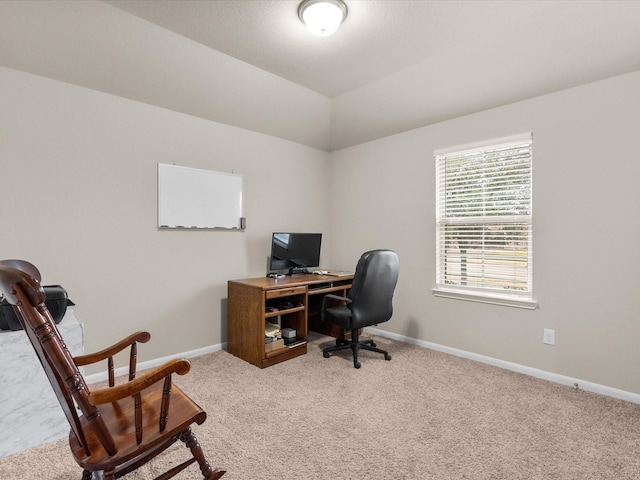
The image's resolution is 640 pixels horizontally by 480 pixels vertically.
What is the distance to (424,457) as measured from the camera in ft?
5.90

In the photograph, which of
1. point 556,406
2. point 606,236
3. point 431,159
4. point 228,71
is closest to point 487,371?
point 556,406

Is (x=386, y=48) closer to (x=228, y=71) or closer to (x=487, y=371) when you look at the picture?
(x=228, y=71)

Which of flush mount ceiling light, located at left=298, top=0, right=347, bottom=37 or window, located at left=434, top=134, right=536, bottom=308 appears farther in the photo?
window, located at left=434, top=134, right=536, bottom=308

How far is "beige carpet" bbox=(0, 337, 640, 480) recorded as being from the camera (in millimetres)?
1712

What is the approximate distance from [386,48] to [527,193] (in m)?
1.70

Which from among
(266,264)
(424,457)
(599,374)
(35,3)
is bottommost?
(424,457)

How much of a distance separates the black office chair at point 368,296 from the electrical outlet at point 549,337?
127 cm

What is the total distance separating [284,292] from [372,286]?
816 mm

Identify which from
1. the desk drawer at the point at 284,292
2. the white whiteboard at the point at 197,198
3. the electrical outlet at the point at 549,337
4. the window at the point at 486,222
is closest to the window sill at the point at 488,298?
the window at the point at 486,222

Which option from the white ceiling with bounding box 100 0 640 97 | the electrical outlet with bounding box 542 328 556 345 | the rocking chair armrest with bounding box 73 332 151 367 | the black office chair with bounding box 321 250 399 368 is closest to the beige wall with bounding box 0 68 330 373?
the white ceiling with bounding box 100 0 640 97

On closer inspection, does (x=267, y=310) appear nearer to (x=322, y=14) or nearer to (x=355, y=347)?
(x=355, y=347)

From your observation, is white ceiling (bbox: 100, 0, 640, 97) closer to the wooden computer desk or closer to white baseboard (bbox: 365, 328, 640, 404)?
the wooden computer desk

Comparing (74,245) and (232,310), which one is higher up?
(74,245)

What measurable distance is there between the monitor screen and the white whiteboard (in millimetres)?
455
